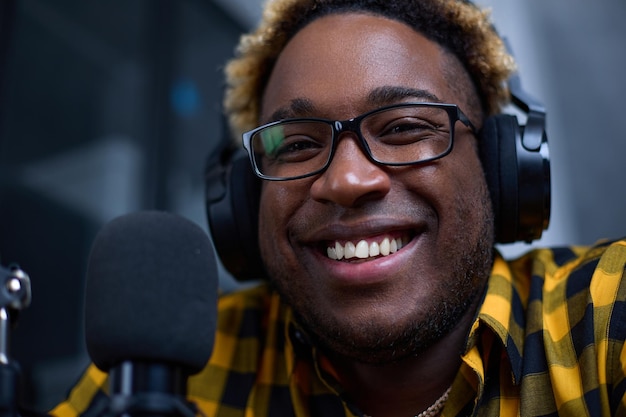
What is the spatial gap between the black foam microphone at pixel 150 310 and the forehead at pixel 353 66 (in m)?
0.46

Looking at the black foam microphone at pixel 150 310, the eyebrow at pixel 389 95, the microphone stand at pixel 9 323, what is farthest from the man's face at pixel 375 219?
the microphone stand at pixel 9 323

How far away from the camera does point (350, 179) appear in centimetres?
101

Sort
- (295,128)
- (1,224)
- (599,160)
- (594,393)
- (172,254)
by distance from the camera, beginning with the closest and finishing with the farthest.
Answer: (172,254) < (594,393) < (295,128) < (1,224) < (599,160)

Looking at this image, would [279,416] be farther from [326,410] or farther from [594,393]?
[594,393]

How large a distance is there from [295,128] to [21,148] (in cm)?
108

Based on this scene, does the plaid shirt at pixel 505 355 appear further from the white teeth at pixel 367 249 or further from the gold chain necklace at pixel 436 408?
the white teeth at pixel 367 249

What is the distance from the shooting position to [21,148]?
6.28 ft

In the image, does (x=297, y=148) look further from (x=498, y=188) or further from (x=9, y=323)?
(x=9, y=323)

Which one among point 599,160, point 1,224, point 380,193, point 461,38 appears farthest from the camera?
point 599,160

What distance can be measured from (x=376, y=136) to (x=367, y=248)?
178 mm

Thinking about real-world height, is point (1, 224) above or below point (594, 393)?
above

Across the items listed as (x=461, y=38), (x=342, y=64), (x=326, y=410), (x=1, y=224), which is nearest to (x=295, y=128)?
(x=342, y=64)

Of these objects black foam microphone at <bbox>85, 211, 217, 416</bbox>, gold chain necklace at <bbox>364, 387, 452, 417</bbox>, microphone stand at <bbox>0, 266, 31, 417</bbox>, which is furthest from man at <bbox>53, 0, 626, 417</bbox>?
microphone stand at <bbox>0, 266, 31, 417</bbox>

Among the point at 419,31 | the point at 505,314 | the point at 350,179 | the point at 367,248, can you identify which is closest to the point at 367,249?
the point at 367,248
